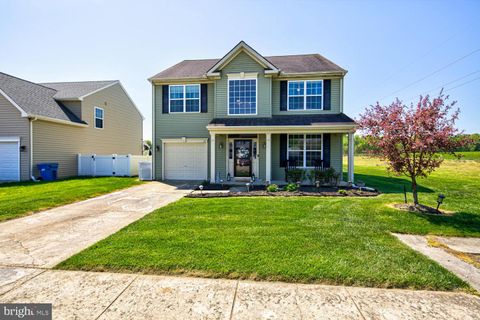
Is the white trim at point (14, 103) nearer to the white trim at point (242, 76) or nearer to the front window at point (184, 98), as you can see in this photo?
the front window at point (184, 98)

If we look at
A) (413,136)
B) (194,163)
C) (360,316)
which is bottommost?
(360,316)

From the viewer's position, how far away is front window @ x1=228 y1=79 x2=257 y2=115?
42.6 ft

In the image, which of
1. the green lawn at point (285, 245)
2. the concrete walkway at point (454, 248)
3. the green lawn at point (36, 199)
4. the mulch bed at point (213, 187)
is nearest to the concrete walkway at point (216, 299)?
the green lawn at point (285, 245)

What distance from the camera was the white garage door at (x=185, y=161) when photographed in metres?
13.9

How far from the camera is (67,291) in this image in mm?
3021

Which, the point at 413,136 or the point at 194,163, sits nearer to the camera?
the point at 413,136

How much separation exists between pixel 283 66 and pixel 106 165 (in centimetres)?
1331

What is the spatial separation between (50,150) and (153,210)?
11667mm

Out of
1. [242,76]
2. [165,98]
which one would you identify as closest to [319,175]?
[242,76]

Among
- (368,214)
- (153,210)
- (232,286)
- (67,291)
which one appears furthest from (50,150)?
(368,214)

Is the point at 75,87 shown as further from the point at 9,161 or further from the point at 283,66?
the point at 283,66

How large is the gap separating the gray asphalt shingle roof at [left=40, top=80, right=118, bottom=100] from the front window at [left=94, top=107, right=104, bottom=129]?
145 cm

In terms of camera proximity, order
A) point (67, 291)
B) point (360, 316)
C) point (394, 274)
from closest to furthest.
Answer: point (360, 316)
point (67, 291)
point (394, 274)

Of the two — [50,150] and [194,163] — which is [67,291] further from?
[50,150]
